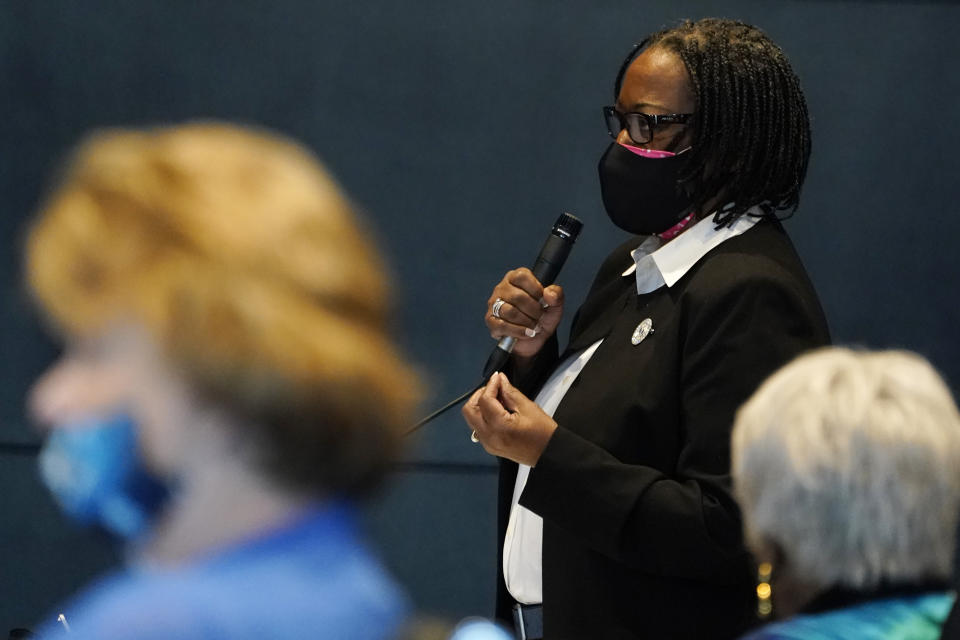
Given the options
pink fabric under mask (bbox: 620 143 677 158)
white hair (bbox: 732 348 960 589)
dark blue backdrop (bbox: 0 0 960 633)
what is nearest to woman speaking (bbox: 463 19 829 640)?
pink fabric under mask (bbox: 620 143 677 158)

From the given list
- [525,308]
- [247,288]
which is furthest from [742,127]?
[247,288]

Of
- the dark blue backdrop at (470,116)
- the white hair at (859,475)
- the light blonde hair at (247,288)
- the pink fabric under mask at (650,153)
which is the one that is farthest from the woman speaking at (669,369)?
the dark blue backdrop at (470,116)

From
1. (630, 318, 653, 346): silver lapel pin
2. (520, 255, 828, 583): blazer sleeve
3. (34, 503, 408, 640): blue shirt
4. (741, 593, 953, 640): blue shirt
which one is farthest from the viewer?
(630, 318, 653, 346): silver lapel pin

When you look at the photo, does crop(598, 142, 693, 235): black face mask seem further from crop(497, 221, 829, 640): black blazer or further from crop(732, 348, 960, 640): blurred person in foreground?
crop(732, 348, 960, 640): blurred person in foreground

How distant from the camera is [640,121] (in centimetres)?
184

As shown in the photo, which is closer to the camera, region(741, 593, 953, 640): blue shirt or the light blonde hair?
the light blonde hair

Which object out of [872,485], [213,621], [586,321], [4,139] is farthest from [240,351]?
[4,139]

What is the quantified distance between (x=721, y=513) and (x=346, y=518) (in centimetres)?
94

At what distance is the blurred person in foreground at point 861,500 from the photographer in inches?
42.3

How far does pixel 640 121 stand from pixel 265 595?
123 centimetres

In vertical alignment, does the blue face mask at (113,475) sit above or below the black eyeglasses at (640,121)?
below

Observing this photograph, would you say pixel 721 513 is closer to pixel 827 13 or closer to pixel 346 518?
pixel 346 518

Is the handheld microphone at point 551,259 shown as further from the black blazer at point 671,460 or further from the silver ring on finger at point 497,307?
the black blazer at point 671,460

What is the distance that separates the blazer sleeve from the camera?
64.9 inches
